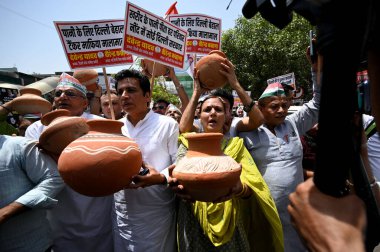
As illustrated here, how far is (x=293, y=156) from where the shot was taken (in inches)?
113

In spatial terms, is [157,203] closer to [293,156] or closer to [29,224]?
[29,224]

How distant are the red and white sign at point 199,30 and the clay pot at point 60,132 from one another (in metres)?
2.88

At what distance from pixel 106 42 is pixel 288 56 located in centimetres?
1470

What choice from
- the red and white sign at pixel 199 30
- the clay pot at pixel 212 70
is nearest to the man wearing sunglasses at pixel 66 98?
the clay pot at pixel 212 70

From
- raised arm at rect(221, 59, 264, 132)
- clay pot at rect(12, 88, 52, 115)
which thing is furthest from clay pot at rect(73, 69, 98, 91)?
raised arm at rect(221, 59, 264, 132)

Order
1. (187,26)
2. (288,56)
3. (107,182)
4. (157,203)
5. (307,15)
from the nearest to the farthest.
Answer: (307,15) → (107,182) → (157,203) → (187,26) → (288,56)

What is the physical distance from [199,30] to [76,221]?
11.1 feet

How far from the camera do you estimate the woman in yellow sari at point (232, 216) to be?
213 centimetres

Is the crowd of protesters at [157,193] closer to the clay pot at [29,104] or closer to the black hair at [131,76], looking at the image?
the black hair at [131,76]

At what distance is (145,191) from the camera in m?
2.29

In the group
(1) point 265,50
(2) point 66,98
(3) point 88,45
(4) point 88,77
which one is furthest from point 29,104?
(1) point 265,50

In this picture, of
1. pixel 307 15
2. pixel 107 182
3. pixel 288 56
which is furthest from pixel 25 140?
pixel 288 56

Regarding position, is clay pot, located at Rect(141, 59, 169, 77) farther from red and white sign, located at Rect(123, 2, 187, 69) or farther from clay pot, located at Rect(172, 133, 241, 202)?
clay pot, located at Rect(172, 133, 241, 202)

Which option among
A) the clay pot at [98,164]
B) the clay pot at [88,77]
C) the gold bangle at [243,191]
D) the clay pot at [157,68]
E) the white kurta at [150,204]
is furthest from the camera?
the clay pot at [88,77]
